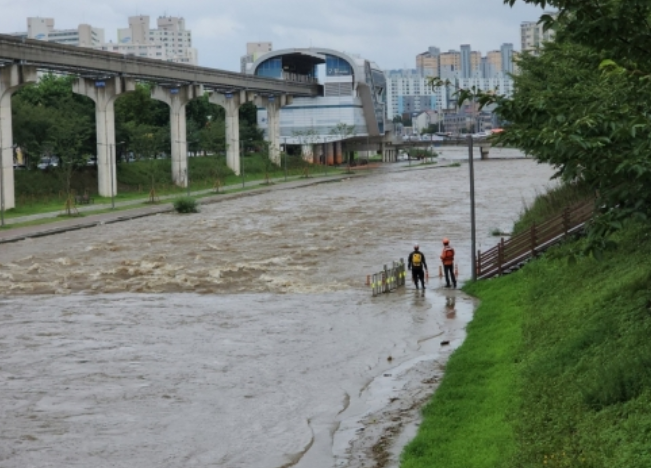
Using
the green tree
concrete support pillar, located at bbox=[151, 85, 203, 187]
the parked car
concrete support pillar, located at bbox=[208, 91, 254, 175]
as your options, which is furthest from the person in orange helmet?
concrete support pillar, located at bbox=[208, 91, 254, 175]

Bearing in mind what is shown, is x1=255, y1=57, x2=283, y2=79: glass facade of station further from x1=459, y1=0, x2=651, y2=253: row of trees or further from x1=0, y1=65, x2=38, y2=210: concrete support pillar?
x1=459, y1=0, x2=651, y2=253: row of trees

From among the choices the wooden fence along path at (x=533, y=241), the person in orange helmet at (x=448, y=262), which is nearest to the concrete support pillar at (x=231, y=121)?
the wooden fence along path at (x=533, y=241)

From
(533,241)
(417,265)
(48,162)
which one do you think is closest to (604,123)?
(533,241)

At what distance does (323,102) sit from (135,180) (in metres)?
47.8

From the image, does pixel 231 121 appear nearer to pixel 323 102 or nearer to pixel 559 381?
pixel 323 102

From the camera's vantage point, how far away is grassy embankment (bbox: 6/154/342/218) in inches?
2554

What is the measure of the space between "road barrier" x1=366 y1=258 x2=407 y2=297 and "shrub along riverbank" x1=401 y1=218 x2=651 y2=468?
23.1ft

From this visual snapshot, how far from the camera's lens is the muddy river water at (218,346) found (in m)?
15.8

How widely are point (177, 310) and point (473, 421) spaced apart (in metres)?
14.6

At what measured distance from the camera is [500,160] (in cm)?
13100

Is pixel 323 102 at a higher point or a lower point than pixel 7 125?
higher

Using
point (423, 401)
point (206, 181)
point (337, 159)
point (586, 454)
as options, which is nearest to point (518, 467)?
point (586, 454)

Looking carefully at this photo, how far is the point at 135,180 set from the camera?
79812mm

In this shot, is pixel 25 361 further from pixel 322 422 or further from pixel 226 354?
pixel 322 422
